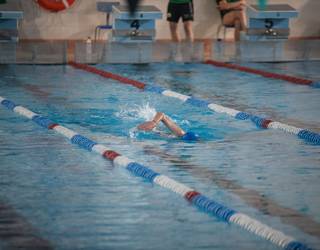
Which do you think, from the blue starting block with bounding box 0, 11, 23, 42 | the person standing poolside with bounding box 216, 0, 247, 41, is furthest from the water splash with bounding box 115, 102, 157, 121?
the person standing poolside with bounding box 216, 0, 247, 41

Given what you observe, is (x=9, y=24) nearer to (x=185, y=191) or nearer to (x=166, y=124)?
(x=166, y=124)

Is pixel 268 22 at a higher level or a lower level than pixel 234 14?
lower

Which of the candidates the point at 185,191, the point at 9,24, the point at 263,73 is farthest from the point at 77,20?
the point at 185,191

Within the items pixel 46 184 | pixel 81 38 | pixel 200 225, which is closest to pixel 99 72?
pixel 81 38

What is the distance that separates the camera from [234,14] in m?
16.8

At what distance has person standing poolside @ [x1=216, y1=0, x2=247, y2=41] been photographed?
1667 cm

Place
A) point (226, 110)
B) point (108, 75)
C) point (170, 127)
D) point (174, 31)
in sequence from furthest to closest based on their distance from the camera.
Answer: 1. point (174, 31)
2. point (108, 75)
3. point (226, 110)
4. point (170, 127)

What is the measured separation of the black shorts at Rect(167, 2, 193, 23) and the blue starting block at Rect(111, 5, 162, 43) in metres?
0.21

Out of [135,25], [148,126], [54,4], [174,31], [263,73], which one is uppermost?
[54,4]

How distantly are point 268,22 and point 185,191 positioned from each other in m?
11.0

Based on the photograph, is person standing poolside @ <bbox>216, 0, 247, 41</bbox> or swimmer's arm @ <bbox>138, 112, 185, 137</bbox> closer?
swimmer's arm @ <bbox>138, 112, 185, 137</bbox>

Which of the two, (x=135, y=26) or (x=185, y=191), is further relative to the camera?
(x=135, y=26)

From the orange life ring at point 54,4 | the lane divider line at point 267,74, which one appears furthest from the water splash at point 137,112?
the orange life ring at point 54,4

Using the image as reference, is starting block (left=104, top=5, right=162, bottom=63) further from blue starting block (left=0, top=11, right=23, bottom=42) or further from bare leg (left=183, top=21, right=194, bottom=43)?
blue starting block (left=0, top=11, right=23, bottom=42)
